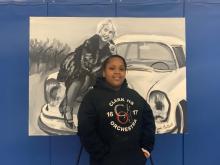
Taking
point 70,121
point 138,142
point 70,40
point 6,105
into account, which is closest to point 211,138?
point 138,142

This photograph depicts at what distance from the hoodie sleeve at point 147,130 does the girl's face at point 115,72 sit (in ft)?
0.90

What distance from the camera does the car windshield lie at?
2932mm

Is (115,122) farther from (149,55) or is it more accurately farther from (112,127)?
(149,55)

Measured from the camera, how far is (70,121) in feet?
9.46

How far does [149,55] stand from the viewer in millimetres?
2936

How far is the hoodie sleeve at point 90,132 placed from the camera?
8.00 ft

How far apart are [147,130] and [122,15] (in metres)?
0.98

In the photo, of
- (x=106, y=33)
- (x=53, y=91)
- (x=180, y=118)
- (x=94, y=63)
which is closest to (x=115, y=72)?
(x=94, y=63)

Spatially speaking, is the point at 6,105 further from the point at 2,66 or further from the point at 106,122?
the point at 106,122

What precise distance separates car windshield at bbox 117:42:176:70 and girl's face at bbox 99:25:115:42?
130mm

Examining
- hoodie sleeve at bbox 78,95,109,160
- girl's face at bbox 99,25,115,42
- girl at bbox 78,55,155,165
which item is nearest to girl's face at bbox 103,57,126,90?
girl at bbox 78,55,155,165

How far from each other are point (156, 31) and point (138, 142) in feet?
3.06

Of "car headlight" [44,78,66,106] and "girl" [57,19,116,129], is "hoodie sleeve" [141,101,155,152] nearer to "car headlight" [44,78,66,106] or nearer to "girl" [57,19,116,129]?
"girl" [57,19,116,129]

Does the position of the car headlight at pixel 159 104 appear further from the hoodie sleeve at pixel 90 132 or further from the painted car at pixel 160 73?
the hoodie sleeve at pixel 90 132
